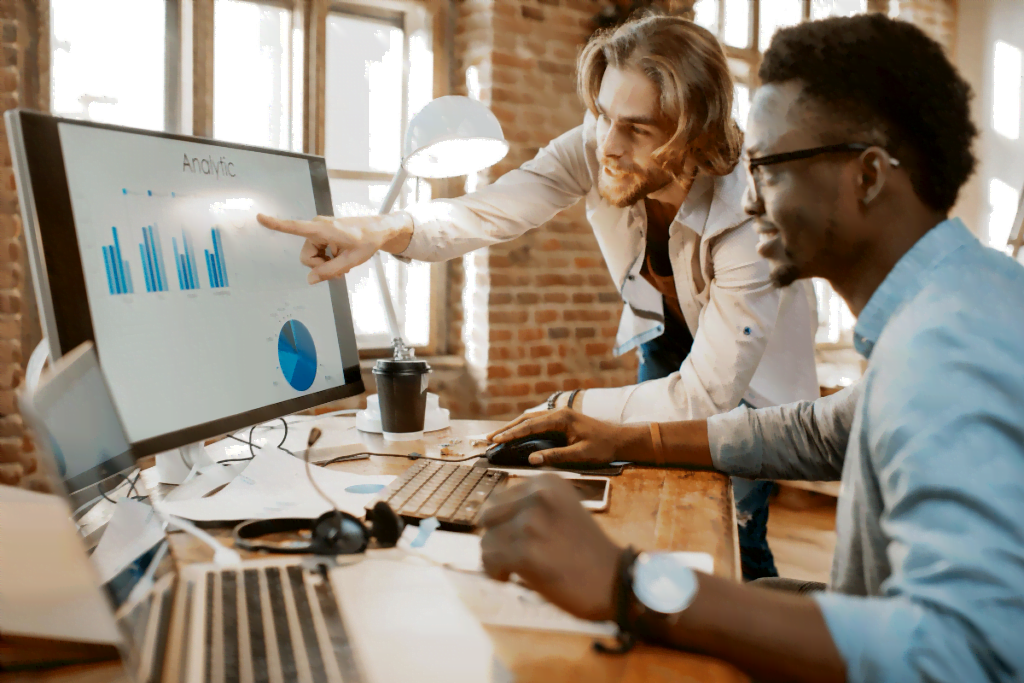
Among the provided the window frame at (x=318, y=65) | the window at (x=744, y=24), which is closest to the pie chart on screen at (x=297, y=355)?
the window frame at (x=318, y=65)

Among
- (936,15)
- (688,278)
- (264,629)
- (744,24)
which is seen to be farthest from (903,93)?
(936,15)

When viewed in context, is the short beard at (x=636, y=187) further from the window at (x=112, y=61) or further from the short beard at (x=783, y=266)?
the window at (x=112, y=61)

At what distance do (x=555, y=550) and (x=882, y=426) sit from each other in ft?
0.95

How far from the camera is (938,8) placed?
→ 446cm

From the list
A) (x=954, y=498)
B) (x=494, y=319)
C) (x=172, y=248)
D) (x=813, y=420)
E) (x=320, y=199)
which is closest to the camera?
(x=954, y=498)

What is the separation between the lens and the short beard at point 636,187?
1.53 m

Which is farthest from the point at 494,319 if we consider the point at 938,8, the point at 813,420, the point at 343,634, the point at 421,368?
the point at 938,8

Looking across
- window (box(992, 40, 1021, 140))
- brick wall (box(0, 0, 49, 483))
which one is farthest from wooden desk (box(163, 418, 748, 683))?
window (box(992, 40, 1021, 140))

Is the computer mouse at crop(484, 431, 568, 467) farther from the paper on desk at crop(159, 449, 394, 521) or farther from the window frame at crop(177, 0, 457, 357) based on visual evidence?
the window frame at crop(177, 0, 457, 357)

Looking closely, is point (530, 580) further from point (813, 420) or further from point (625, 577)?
point (813, 420)

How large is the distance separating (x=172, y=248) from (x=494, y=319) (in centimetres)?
207

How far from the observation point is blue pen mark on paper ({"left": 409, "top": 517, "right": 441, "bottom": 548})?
32.2 inches

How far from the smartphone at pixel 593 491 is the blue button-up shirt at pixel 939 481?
1.05 ft

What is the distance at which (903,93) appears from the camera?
72cm
